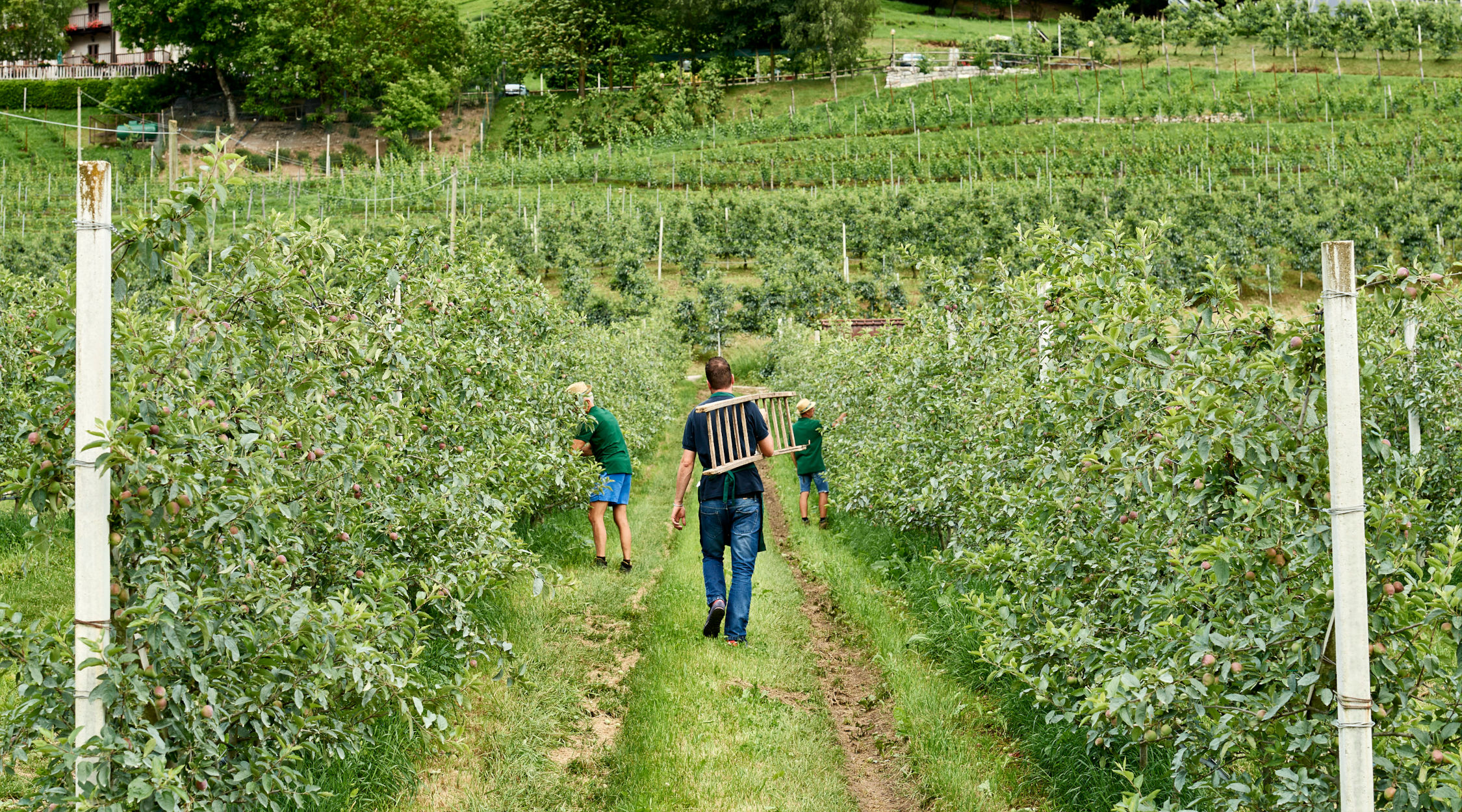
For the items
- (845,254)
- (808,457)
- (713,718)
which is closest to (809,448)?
(808,457)

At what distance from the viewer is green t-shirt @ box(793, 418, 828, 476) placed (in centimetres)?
1328

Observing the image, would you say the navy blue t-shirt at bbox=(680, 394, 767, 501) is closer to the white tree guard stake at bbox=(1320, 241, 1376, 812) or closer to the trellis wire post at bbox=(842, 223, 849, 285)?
the white tree guard stake at bbox=(1320, 241, 1376, 812)

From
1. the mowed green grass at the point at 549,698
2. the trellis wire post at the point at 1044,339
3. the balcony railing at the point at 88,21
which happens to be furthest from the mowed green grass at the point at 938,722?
the balcony railing at the point at 88,21

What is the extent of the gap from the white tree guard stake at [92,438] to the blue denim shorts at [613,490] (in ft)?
20.7

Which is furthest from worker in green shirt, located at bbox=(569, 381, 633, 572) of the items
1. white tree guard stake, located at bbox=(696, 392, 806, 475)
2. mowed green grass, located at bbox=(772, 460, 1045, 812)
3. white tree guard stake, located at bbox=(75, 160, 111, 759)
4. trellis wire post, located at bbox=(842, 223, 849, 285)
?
trellis wire post, located at bbox=(842, 223, 849, 285)

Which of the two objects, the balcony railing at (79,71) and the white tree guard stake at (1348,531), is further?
the balcony railing at (79,71)

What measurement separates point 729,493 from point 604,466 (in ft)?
9.48

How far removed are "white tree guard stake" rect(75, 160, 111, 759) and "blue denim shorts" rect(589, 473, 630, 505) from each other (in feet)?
20.7

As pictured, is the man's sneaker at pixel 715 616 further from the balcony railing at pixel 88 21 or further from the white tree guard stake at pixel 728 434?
the balcony railing at pixel 88 21

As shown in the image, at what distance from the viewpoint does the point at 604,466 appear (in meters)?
10.1

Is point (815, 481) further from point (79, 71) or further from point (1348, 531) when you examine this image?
point (79, 71)

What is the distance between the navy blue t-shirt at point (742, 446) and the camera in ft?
24.3

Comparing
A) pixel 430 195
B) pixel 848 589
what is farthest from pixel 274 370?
pixel 430 195

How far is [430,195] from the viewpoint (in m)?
50.4
